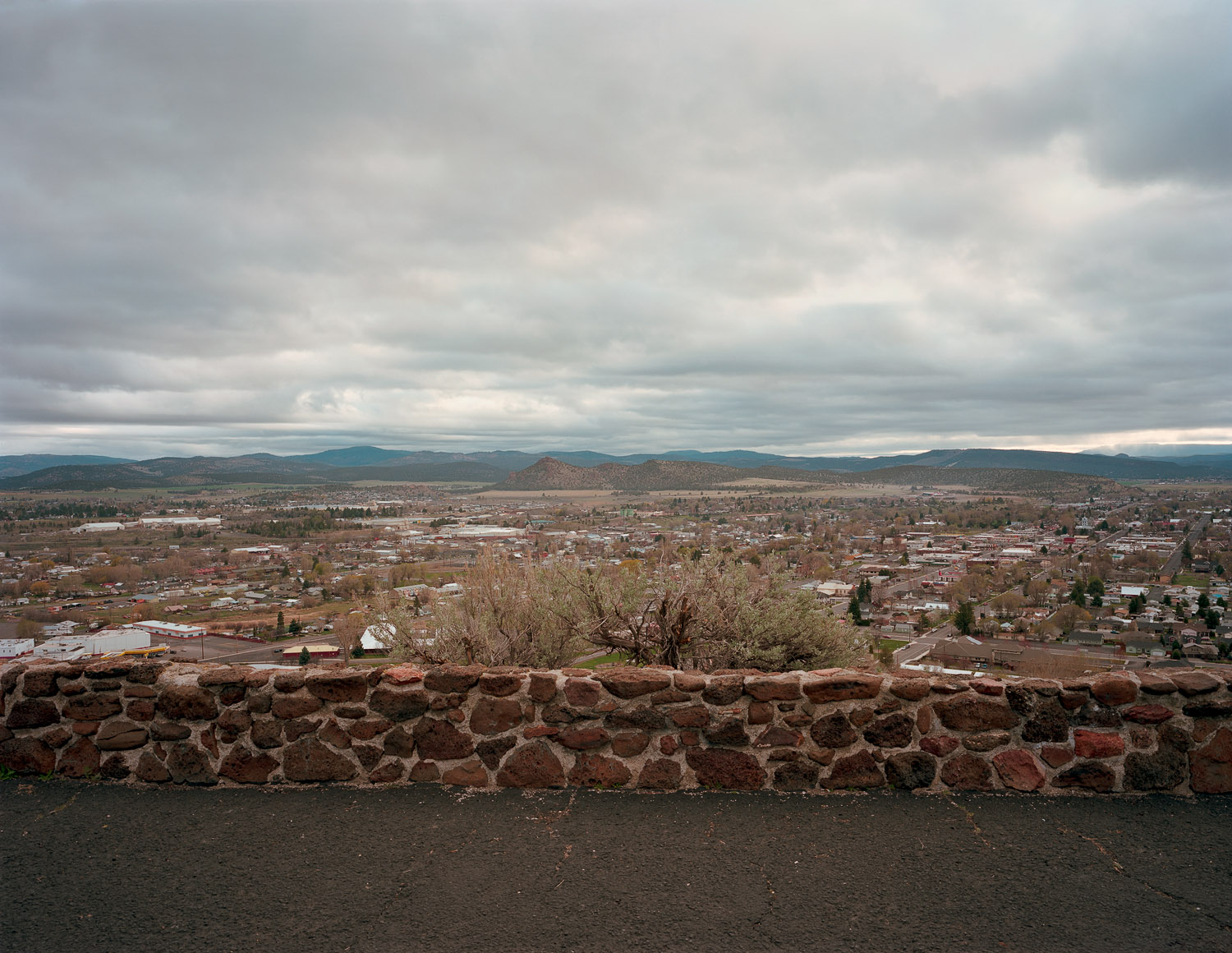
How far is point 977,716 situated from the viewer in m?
4.27

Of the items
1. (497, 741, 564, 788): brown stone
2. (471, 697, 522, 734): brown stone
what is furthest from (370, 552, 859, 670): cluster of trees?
(497, 741, 564, 788): brown stone

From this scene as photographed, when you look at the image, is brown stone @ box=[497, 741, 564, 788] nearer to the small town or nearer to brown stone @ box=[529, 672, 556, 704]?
brown stone @ box=[529, 672, 556, 704]

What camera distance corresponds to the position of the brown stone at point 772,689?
4.35 meters

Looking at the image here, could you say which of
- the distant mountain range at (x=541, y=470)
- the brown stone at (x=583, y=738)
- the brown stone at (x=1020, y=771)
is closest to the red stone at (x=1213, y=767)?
the brown stone at (x=1020, y=771)

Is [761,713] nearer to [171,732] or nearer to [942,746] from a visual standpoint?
[942,746]

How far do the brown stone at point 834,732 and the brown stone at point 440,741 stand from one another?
7.75 feet

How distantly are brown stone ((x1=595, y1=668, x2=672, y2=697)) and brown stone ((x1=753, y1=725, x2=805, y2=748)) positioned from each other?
28.2 inches

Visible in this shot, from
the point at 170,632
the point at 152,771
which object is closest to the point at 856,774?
the point at 152,771

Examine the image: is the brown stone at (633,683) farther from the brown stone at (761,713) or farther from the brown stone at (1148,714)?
the brown stone at (1148,714)

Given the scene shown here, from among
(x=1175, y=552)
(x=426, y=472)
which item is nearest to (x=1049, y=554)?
(x=1175, y=552)

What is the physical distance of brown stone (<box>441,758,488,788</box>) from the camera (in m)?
4.39

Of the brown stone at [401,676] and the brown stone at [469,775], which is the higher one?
the brown stone at [401,676]

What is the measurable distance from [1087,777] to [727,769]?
7.62 feet

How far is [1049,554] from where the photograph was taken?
30.9m
